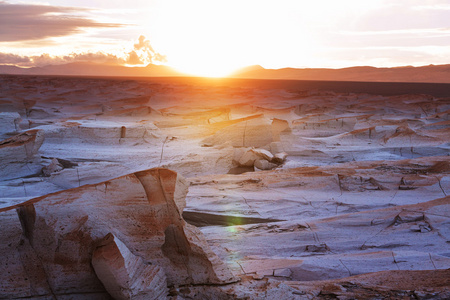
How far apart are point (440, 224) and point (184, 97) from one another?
1927 cm

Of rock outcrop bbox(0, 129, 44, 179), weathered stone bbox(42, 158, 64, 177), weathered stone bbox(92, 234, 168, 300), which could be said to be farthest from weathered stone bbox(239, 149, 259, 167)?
weathered stone bbox(92, 234, 168, 300)

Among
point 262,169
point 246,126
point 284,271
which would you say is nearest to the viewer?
point 284,271

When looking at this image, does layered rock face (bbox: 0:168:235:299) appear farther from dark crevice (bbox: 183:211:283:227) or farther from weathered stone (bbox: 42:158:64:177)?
weathered stone (bbox: 42:158:64:177)

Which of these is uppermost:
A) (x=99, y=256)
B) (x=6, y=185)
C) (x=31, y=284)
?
(x=99, y=256)

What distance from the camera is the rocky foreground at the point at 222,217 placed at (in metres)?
2.83

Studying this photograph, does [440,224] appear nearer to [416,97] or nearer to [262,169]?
[262,169]

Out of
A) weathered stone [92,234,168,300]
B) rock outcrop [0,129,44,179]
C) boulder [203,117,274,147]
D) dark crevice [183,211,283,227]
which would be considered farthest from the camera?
boulder [203,117,274,147]

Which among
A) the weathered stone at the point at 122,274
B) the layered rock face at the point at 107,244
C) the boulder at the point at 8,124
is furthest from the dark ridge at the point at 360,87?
the weathered stone at the point at 122,274

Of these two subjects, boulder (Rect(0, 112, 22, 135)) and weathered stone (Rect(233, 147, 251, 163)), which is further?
boulder (Rect(0, 112, 22, 135))

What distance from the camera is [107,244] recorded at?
2824 millimetres

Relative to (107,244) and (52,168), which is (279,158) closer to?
(52,168)

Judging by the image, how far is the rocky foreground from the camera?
2834 millimetres

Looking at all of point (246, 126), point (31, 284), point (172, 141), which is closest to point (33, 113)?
point (172, 141)

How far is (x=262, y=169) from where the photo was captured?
7480 millimetres
